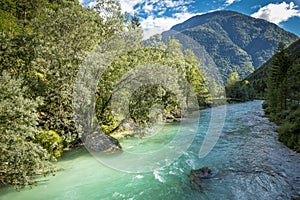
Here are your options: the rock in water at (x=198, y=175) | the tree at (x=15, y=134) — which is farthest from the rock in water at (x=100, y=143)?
the tree at (x=15, y=134)

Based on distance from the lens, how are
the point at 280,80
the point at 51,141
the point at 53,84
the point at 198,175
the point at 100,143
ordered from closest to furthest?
the point at 198,175
the point at 51,141
the point at 53,84
the point at 100,143
the point at 280,80

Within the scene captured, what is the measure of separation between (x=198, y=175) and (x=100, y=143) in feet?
26.3

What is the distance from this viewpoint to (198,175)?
12359 millimetres

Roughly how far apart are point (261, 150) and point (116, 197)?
1234 cm

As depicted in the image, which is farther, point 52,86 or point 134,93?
point 134,93

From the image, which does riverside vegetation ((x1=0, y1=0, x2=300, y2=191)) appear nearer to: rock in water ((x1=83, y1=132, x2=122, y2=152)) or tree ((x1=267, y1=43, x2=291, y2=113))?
rock in water ((x1=83, y1=132, x2=122, y2=152))

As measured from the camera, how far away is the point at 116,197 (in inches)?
395

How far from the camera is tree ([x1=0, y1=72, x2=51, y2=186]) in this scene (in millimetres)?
8859

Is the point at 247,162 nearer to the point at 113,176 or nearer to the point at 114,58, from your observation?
the point at 113,176

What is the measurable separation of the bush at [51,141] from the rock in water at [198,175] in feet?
28.9

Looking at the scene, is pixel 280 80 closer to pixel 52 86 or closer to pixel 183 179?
pixel 183 179

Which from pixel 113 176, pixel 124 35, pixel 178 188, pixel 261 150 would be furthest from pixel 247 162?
pixel 124 35

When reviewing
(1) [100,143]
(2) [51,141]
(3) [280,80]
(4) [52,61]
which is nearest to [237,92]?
(3) [280,80]

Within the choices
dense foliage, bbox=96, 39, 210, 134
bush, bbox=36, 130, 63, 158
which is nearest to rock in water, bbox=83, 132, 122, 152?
dense foliage, bbox=96, 39, 210, 134
